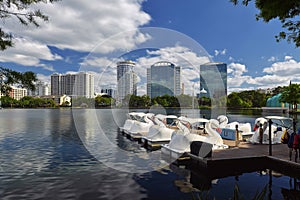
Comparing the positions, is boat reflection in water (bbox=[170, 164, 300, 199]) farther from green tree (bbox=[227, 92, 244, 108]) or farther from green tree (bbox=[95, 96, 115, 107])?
green tree (bbox=[227, 92, 244, 108])

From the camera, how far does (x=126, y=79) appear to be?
50.1ft

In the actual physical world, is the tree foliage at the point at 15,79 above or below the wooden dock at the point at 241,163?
above

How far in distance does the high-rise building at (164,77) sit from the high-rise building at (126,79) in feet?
3.60

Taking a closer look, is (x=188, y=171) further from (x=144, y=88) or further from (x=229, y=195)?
(x=144, y=88)

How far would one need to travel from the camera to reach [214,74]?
15.9 metres

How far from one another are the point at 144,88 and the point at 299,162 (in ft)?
33.4

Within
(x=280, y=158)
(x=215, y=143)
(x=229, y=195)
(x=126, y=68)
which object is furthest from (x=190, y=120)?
(x=229, y=195)

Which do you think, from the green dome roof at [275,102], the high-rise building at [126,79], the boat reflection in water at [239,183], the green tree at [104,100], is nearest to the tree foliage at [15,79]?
the boat reflection in water at [239,183]

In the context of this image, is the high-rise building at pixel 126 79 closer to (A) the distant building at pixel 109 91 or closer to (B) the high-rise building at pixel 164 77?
(A) the distant building at pixel 109 91

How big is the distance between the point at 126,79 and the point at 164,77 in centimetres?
242

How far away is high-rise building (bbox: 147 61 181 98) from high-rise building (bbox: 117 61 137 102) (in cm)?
110

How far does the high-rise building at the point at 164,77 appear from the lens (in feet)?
50.9

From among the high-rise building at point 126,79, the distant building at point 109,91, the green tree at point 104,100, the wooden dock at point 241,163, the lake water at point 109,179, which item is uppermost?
the high-rise building at point 126,79

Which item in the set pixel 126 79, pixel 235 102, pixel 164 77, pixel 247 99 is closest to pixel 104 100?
pixel 126 79
